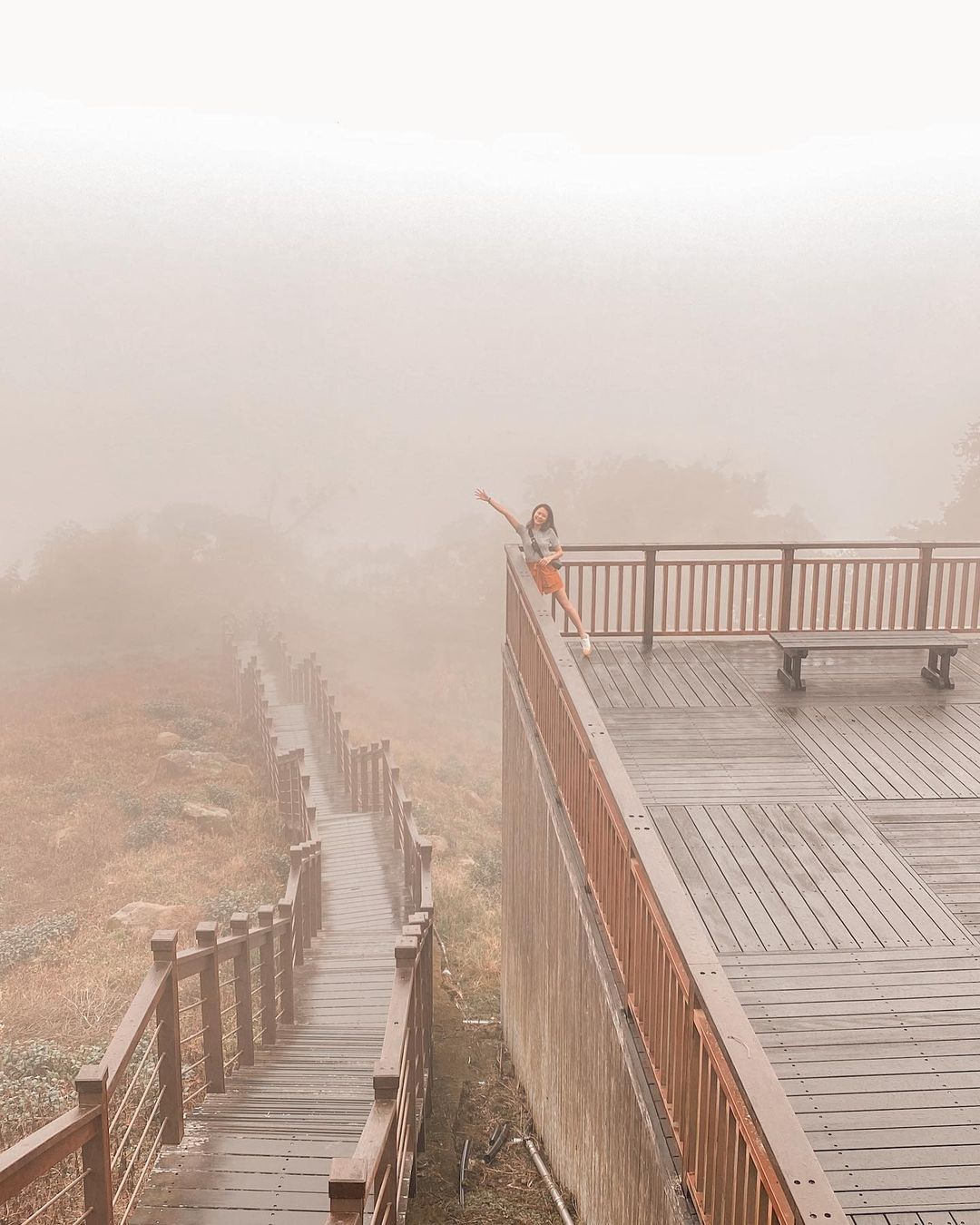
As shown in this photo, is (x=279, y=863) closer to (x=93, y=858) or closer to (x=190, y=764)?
(x=93, y=858)

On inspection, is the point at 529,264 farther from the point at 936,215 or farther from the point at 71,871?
the point at 71,871

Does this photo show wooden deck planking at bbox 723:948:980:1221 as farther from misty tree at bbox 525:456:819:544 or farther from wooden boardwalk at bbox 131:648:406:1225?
misty tree at bbox 525:456:819:544

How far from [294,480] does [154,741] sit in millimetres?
46398

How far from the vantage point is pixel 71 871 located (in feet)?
70.9

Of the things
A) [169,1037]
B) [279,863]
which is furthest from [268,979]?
[279,863]

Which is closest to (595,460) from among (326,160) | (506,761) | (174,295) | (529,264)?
(529,264)

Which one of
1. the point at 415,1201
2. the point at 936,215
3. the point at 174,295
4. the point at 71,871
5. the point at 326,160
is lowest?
the point at 71,871

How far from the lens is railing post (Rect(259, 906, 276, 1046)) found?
27.9ft

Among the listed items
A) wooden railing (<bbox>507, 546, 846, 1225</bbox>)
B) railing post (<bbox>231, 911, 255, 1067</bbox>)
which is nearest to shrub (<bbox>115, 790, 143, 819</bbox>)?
railing post (<bbox>231, 911, 255, 1067</bbox>)

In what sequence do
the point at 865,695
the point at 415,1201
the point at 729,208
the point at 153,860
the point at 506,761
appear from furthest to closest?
the point at 729,208 → the point at 153,860 → the point at 506,761 → the point at 865,695 → the point at 415,1201

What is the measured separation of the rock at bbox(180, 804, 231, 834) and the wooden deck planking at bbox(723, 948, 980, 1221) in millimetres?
18711

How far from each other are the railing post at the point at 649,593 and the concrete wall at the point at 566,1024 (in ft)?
4.96

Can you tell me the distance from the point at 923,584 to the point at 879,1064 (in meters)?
6.65

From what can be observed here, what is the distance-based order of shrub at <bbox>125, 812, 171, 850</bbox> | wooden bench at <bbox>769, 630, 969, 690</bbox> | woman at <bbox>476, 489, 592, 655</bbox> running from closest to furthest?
wooden bench at <bbox>769, 630, 969, 690</bbox> < woman at <bbox>476, 489, 592, 655</bbox> < shrub at <bbox>125, 812, 171, 850</bbox>
